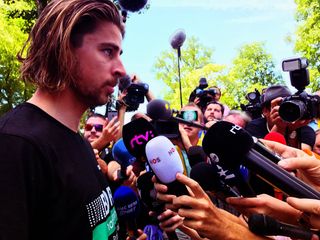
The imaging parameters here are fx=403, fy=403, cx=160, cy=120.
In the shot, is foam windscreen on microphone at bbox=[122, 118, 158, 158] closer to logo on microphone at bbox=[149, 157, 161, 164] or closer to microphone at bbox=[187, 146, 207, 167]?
logo on microphone at bbox=[149, 157, 161, 164]

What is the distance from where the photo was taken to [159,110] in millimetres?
2301

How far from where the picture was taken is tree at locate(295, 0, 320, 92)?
17.7 metres

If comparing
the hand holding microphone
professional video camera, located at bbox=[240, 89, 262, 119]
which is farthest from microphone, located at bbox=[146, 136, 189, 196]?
professional video camera, located at bbox=[240, 89, 262, 119]

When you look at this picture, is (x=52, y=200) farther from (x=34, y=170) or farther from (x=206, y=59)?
(x=206, y=59)

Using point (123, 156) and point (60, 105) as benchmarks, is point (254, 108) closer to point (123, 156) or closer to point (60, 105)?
point (123, 156)

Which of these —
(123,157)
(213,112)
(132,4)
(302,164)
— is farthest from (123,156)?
(213,112)

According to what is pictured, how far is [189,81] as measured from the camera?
26.3 m

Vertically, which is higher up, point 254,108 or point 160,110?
point 160,110

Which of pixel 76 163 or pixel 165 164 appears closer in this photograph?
pixel 76 163

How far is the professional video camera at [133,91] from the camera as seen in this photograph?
411cm

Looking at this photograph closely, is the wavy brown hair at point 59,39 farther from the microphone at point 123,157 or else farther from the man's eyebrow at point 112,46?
the microphone at point 123,157

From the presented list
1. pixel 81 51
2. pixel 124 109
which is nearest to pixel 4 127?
pixel 81 51

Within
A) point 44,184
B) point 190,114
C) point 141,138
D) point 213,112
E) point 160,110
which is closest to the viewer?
point 44,184

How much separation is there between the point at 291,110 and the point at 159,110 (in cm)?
79
